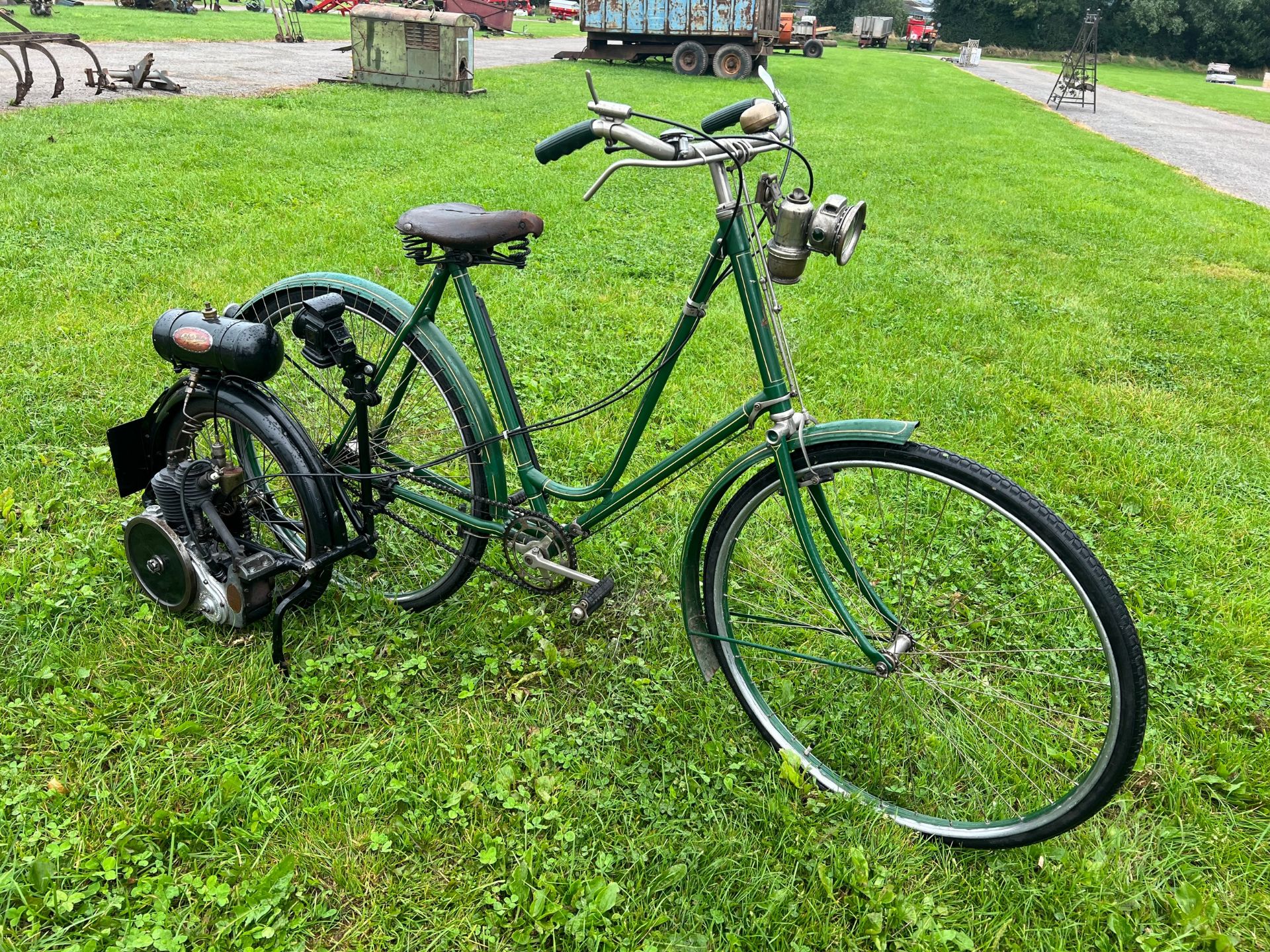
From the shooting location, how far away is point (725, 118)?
7.44 ft

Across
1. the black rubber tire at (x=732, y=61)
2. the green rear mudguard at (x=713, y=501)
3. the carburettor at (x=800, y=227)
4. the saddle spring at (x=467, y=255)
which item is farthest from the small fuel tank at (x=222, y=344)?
the black rubber tire at (x=732, y=61)

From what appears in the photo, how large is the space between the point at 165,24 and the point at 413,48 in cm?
1528

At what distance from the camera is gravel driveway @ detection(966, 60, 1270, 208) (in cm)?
1259

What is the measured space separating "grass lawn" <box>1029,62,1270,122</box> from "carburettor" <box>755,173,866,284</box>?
90.7 ft

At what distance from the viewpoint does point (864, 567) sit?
3199 millimetres

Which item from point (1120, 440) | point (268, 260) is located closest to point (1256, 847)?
point (1120, 440)

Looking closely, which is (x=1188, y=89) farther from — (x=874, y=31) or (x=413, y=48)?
(x=413, y=48)

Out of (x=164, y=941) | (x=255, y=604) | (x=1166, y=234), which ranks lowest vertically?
(x=164, y=941)

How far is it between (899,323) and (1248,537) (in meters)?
2.67

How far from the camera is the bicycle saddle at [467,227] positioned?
2.43 meters

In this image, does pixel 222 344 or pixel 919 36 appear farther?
pixel 919 36

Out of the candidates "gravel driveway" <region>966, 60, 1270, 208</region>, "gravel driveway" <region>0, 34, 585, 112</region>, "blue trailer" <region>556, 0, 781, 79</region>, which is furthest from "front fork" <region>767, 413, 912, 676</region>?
"blue trailer" <region>556, 0, 781, 79</region>

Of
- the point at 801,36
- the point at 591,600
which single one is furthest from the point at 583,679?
the point at 801,36

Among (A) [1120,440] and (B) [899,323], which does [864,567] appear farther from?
(B) [899,323]
